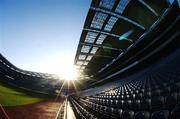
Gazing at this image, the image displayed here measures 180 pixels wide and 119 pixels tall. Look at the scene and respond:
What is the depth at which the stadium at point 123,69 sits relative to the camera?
1881mm

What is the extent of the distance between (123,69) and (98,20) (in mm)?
5902

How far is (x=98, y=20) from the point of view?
12344mm

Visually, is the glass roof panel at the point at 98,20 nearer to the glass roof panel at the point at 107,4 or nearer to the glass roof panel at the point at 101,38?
the glass roof panel at the point at 107,4

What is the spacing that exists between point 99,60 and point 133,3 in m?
10.1

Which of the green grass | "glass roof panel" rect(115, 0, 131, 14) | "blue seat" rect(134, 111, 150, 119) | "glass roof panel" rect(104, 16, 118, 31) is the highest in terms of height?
"glass roof panel" rect(115, 0, 131, 14)

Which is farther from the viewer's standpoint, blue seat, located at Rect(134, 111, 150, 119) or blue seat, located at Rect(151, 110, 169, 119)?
blue seat, located at Rect(134, 111, 150, 119)

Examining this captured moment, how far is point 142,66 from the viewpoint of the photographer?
5.89 m

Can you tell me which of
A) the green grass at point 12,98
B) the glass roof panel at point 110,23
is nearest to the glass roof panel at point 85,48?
the glass roof panel at point 110,23

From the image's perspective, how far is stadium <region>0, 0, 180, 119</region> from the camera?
1.88 metres

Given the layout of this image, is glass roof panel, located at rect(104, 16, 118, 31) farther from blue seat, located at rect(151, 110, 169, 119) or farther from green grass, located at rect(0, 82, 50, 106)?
blue seat, located at rect(151, 110, 169, 119)

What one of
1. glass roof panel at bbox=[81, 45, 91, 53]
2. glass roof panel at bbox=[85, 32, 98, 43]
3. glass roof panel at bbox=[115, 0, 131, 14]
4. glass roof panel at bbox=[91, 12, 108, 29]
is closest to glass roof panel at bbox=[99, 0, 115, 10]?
glass roof panel at bbox=[115, 0, 131, 14]

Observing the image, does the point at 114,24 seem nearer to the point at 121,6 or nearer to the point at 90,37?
the point at 121,6

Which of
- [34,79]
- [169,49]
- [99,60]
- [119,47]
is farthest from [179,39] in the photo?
[34,79]

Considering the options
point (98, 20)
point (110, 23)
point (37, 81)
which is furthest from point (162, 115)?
point (37, 81)
